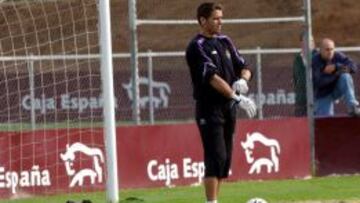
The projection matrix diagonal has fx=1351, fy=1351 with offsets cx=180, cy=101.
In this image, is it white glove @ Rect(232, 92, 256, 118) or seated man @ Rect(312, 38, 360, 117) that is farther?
seated man @ Rect(312, 38, 360, 117)

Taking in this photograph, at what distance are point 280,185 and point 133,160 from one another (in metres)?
1.93

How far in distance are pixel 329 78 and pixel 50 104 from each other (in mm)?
5455

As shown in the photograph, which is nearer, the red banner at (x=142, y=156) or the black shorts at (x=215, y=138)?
the black shorts at (x=215, y=138)

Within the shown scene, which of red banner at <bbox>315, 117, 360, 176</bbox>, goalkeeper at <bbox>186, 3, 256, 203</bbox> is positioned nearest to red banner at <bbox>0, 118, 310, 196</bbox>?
red banner at <bbox>315, 117, 360, 176</bbox>

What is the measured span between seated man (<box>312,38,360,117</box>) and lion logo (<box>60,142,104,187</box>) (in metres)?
3.69

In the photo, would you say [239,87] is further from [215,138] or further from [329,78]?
[329,78]

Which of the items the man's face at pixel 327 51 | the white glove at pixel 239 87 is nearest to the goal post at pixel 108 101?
the white glove at pixel 239 87

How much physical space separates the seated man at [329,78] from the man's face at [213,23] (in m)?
5.62

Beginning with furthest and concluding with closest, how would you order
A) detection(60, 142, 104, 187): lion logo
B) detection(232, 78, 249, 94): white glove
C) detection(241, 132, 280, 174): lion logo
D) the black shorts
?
detection(241, 132, 280, 174): lion logo
detection(60, 142, 104, 187): lion logo
detection(232, 78, 249, 94): white glove
the black shorts

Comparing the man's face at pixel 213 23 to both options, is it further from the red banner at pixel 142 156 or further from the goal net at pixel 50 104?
the red banner at pixel 142 156

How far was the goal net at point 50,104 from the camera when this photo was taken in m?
16.7

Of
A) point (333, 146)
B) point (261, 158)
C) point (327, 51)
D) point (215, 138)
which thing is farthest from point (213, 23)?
point (327, 51)

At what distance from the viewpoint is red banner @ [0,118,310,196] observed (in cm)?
1667

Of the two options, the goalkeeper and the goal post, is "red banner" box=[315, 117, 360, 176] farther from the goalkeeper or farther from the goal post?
the goalkeeper
